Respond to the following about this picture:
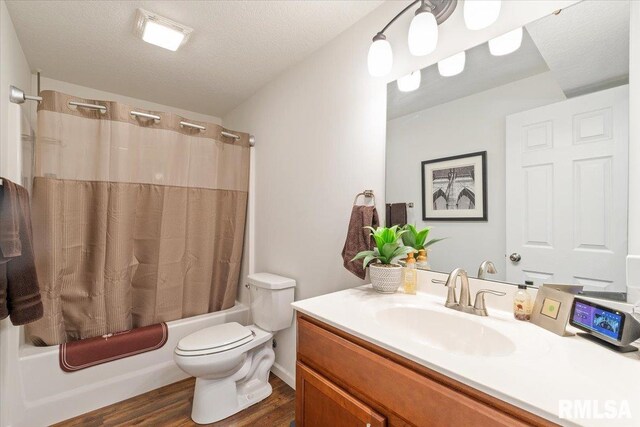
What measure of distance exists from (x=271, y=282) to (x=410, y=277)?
3.21 feet

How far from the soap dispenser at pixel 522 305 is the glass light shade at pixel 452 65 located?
3.01 ft

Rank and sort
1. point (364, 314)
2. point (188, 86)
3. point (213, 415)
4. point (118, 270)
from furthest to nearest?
point (188, 86), point (118, 270), point (213, 415), point (364, 314)

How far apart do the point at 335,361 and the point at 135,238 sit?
1.75 meters

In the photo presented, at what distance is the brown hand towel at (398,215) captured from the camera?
1352 millimetres

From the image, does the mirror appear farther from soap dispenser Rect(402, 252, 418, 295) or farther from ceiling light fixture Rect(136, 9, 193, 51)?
ceiling light fixture Rect(136, 9, 193, 51)

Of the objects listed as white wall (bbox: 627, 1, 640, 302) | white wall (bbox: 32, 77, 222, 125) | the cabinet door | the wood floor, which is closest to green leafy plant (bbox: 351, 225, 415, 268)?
the cabinet door

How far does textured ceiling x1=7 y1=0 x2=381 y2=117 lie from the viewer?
57.3 inches

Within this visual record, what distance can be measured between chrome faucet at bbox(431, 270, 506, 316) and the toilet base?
1.37 meters

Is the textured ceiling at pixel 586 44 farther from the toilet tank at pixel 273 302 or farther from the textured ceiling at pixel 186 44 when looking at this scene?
the toilet tank at pixel 273 302

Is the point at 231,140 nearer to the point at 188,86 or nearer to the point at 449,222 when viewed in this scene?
the point at 188,86

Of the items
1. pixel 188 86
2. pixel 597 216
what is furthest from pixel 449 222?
pixel 188 86

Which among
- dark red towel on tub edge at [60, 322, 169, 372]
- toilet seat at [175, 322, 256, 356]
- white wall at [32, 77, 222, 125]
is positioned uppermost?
white wall at [32, 77, 222, 125]

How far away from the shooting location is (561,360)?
67 centimetres

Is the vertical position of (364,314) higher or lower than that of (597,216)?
lower
